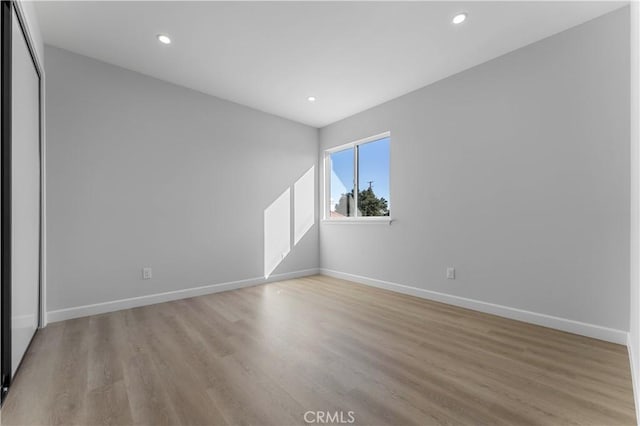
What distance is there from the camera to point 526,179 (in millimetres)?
2633

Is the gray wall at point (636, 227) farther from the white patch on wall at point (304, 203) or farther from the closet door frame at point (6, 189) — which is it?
the white patch on wall at point (304, 203)

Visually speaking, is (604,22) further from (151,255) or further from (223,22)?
(151,255)

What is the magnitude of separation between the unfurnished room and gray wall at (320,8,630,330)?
0.05 ft

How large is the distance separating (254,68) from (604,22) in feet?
10.1

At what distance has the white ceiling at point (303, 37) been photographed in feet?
7.14

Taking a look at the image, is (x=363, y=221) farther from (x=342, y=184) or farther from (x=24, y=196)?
(x=24, y=196)

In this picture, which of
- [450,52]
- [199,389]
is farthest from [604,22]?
[199,389]

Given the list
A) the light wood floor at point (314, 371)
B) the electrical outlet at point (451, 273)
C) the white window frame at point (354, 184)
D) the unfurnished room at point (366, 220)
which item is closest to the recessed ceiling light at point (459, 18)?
the unfurnished room at point (366, 220)

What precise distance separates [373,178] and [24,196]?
12.2 feet

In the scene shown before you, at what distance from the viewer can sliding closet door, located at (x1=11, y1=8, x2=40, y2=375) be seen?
69.6 inches

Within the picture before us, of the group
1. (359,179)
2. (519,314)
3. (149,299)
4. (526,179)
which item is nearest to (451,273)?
(519,314)

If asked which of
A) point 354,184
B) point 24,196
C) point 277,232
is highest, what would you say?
point 354,184

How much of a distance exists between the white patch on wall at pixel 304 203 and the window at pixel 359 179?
0.28 metres

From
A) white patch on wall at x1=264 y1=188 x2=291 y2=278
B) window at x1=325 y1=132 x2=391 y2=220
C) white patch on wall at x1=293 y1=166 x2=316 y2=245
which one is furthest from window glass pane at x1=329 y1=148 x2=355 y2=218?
white patch on wall at x1=264 y1=188 x2=291 y2=278
